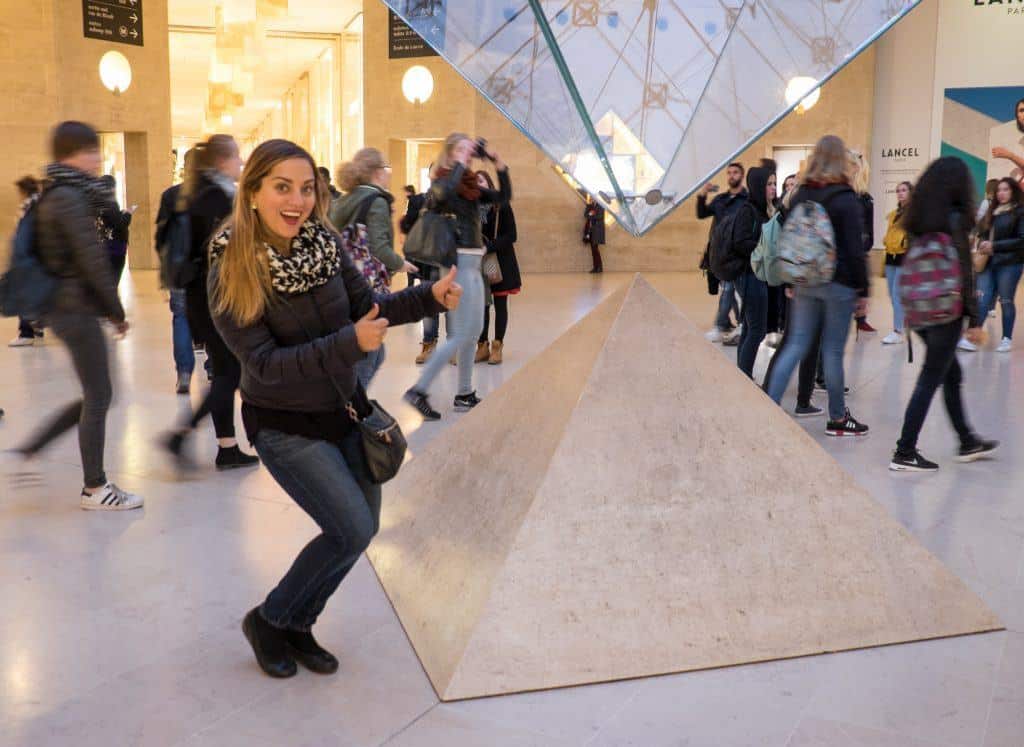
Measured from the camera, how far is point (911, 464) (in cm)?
513

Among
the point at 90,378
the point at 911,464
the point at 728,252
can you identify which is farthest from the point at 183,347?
the point at 911,464

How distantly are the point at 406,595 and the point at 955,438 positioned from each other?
3769mm

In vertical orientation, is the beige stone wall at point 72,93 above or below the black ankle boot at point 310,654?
above

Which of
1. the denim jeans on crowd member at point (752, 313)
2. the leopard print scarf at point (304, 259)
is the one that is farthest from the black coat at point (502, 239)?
the leopard print scarf at point (304, 259)

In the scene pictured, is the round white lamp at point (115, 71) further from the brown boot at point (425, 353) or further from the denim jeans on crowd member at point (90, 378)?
the denim jeans on crowd member at point (90, 378)

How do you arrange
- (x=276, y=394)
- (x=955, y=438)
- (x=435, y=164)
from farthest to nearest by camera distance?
1. (x=435, y=164)
2. (x=955, y=438)
3. (x=276, y=394)

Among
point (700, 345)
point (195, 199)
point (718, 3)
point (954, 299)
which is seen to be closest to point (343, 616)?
point (700, 345)

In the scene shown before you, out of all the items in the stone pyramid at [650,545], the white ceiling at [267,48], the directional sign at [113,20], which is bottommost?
the stone pyramid at [650,545]

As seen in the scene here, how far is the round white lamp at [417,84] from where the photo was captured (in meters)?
20.0

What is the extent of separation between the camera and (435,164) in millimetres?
6227

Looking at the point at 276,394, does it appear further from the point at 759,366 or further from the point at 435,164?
the point at 759,366

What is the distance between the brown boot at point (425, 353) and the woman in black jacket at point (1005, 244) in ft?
15.1

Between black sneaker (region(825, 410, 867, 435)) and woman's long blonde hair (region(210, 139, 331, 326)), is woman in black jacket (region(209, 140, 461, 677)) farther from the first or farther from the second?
black sneaker (region(825, 410, 867, 435))

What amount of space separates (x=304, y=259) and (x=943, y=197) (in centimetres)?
337
